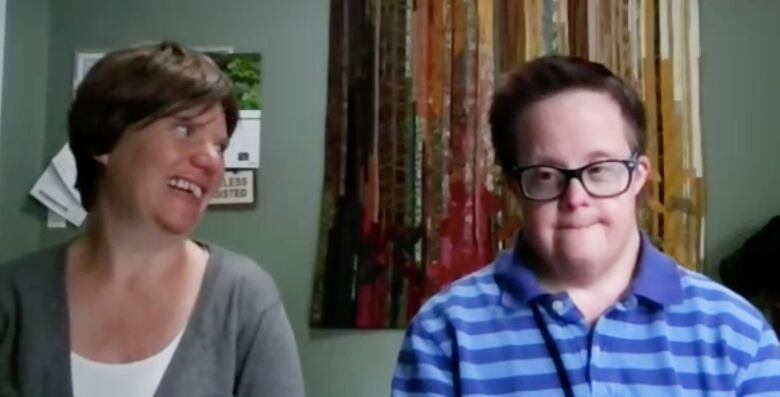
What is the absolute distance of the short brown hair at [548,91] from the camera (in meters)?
1.12

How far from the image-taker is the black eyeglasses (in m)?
1.06

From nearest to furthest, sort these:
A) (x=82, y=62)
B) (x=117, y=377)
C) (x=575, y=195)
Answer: (x=575, y=195)
(x=117, y=377)
(x=82, y=62)

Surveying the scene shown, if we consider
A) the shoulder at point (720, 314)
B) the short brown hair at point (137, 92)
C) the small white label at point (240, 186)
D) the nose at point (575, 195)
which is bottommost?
the shoulder at point (720, 314)

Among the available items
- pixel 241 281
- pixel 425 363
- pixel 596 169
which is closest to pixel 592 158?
pixel 596 169

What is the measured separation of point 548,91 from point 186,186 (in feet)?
1.77

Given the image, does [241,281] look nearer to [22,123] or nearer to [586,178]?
[586,178]

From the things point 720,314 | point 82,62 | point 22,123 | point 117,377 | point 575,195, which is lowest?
point 117,377

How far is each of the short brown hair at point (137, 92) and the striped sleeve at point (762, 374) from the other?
2.63ft

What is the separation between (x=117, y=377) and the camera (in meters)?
1.29

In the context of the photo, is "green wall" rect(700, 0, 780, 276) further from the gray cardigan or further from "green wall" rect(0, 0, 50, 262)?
"green wall" rect(0, 0, 50, 262)

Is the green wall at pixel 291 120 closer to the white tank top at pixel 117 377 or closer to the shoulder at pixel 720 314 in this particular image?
the white tank top at pixel 117 377

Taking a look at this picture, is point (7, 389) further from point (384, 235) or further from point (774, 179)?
point (774, 179)

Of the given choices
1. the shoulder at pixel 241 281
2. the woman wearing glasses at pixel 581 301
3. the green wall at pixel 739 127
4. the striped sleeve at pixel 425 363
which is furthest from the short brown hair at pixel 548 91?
the green wall at pixel 739 127

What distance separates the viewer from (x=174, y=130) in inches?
52.9
